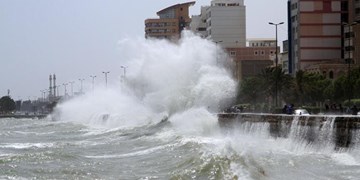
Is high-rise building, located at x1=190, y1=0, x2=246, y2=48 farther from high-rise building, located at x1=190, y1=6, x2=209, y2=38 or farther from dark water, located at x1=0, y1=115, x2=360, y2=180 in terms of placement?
dark water, located at x1=0, y1=115, x2=360, y2=180

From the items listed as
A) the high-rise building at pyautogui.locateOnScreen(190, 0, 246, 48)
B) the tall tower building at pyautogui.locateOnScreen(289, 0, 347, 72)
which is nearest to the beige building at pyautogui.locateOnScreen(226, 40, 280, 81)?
the high-rise building at pyautogui.locateOnScreen(190, 0, 246, 48)

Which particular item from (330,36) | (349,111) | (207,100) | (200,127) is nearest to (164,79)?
(207,100)

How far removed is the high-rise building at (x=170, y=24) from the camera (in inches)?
6609

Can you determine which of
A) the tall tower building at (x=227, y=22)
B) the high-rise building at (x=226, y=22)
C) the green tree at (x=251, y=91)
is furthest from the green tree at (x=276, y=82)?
the tall tower building at (x=227, y=22)

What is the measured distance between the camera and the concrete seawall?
26.4m

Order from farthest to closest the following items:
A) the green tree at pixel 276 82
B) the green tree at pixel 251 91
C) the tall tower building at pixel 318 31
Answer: the tall tower building at pixel 318 31, the green tree at pixel 251 91, the green tree at pixel 276 82

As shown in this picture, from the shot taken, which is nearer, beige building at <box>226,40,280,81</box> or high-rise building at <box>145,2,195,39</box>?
beige building at <box>226,40,280,81</box>

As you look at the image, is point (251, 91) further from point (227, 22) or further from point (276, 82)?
point (227, 22)

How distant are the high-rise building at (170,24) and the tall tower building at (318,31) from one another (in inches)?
2808

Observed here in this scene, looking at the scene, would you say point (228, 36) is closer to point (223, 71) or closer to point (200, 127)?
point (223, 71)

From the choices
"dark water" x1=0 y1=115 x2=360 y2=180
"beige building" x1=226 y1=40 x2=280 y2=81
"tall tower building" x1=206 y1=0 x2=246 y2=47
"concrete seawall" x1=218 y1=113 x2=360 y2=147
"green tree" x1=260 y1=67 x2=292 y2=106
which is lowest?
"dark water" x1=0 y1=115 x2=360 y2=180

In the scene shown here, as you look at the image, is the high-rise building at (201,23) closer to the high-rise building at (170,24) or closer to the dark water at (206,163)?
the high-rise building at (170,24)

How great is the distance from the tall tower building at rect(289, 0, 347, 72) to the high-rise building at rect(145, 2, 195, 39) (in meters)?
71.3

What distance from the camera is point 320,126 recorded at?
28766 mm
